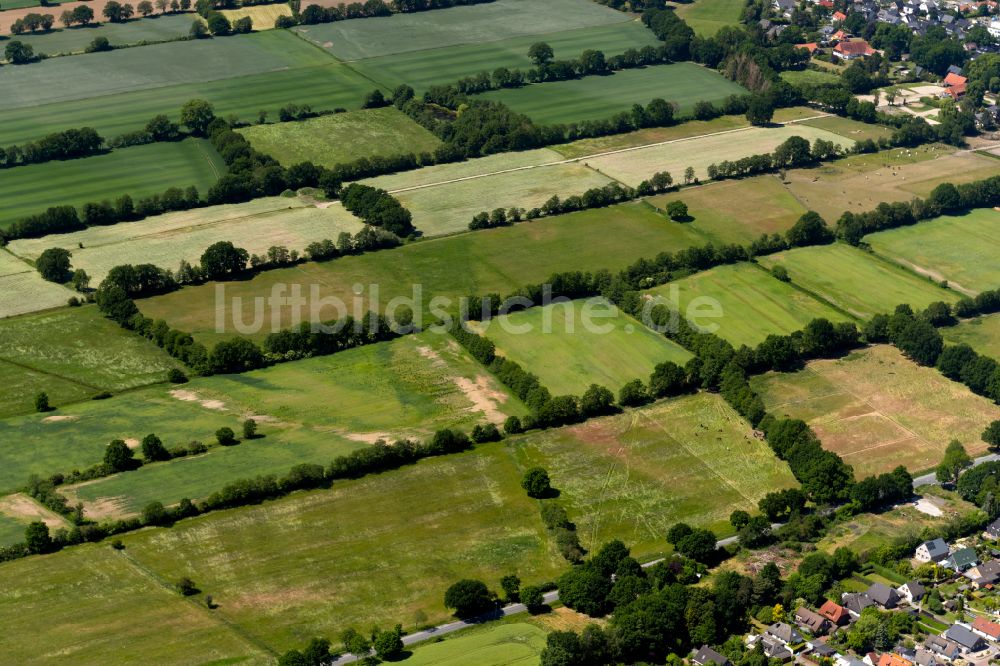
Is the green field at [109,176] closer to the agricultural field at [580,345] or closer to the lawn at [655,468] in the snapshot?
the agricultural field at [580,345]

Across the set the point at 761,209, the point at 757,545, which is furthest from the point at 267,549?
the point at 761,209

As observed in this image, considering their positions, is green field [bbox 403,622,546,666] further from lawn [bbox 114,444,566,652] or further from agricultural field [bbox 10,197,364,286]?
agricultural field [bbox 10,197,364,286]

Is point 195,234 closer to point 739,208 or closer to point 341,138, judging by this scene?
point 341,138

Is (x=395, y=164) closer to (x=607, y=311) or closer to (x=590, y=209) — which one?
(x=590, y=209)

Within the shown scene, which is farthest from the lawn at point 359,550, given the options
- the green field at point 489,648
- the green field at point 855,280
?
the green field at point 855,280

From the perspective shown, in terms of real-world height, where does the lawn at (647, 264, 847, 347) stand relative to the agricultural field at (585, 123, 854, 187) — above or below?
below

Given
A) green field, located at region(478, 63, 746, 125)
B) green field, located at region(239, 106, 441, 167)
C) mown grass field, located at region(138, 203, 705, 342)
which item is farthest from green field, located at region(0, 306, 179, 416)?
green field, located at region(478, 63, 746, 125)

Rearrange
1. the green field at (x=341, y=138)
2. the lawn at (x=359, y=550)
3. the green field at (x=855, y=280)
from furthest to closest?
the green field at (x=341, y=138) < the green field at (x=855, y=280) < the lawn at (x=359, y=550)
